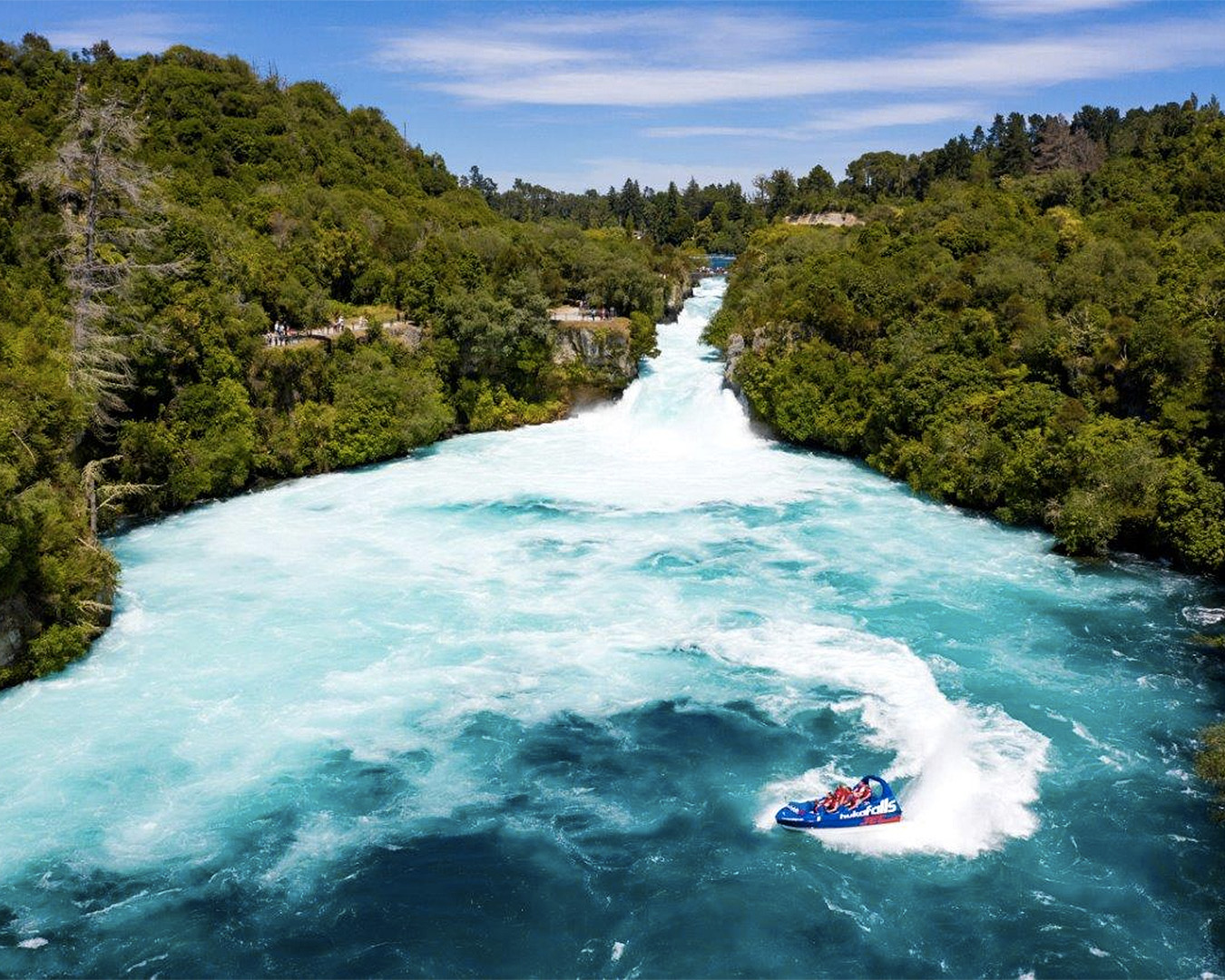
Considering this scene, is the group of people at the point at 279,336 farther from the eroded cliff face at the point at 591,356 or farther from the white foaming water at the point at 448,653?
the eroded cliff face at the point at 591,356

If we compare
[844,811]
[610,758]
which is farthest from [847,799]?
[610,758]

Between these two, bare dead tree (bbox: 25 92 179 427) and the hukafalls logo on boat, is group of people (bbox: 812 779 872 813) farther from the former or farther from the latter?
bare dead tree (bbox: 25 92 179 427)

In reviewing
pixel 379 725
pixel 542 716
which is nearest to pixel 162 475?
pixel 379 725

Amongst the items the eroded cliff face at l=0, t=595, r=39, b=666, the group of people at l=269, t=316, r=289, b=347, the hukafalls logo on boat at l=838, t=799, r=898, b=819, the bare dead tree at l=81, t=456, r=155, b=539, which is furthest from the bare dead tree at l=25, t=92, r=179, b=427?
the hukafalls logo on boat at l=838, t=799, r=898, b=819

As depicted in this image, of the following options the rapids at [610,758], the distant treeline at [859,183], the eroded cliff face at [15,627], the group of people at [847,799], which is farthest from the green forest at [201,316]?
the distant treeline at [859,183]

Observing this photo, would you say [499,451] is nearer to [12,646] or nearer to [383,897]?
[12,646]

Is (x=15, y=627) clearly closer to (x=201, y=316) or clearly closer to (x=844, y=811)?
(x=201, y=316)
